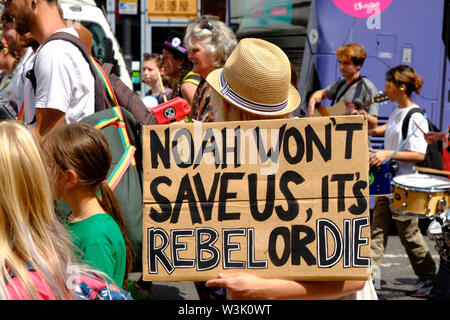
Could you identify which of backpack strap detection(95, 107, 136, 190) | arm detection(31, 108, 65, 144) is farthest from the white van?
backpack strap detection(95, 107, 136, 190)

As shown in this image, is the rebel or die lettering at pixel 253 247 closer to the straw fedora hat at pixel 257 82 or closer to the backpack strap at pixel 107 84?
the straw fedora hat at pixel 257 82

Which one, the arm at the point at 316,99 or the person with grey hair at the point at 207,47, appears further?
the arm at the point at 316,99

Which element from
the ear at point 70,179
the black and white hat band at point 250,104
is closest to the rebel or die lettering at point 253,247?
the black and white hat band at point 250,104

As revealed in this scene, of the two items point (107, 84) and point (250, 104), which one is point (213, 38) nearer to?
point (107, 84)

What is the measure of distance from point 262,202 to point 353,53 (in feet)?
16.4

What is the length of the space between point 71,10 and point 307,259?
25.7 ft

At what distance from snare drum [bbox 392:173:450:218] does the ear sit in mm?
3449

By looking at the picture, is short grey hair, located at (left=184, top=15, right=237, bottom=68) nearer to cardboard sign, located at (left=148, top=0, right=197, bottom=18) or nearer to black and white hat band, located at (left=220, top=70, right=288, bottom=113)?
black and white hat band, located at (left=220, top=70, right=288, bottom=113)

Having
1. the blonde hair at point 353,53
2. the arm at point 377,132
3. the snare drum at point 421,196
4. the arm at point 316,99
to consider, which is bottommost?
the snare drum at point 421,196

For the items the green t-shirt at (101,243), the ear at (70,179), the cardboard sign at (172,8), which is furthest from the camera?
the cardboard sign at (172,8)

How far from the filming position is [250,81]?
2.26 meters

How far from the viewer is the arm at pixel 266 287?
205cm

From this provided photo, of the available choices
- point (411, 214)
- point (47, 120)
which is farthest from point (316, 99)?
point (47, 120)

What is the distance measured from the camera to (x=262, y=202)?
2076 millimetres
